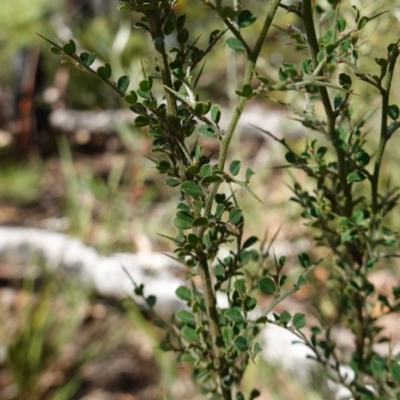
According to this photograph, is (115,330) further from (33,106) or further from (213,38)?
(33,106)

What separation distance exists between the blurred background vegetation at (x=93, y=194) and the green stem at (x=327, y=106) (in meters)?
0.08

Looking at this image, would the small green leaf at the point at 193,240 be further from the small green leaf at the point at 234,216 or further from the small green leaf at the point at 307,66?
the small green leaf at the point at 307,66

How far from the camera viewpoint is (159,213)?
7.45ft

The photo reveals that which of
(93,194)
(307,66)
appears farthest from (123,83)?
(93,194)

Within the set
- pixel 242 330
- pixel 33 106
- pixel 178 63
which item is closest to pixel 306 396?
pixel 242 330

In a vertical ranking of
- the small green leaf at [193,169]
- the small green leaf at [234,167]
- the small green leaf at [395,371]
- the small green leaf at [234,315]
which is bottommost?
the small green leaf at [395,371]

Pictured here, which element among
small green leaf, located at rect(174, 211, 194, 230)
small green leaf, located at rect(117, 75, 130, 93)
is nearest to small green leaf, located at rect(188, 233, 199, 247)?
small green leaf, located at rect(174, 211, 194, 230)

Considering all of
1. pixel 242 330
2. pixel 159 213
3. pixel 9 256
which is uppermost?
pixel 159 213

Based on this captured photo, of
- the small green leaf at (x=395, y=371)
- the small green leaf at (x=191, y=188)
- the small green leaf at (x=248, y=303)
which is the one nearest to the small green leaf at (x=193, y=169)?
the small green leaf at (x=191, y=188)

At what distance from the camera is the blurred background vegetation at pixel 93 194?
1.30m

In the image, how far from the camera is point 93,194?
1953 mm

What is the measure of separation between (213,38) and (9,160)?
2.44 m

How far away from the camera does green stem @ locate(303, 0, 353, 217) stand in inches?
13.3

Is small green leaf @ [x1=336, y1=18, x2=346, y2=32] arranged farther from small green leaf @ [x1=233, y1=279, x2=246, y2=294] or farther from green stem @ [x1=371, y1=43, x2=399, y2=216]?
small green leaf @ [x1=233, y1=279, x2=246, y2=294]
